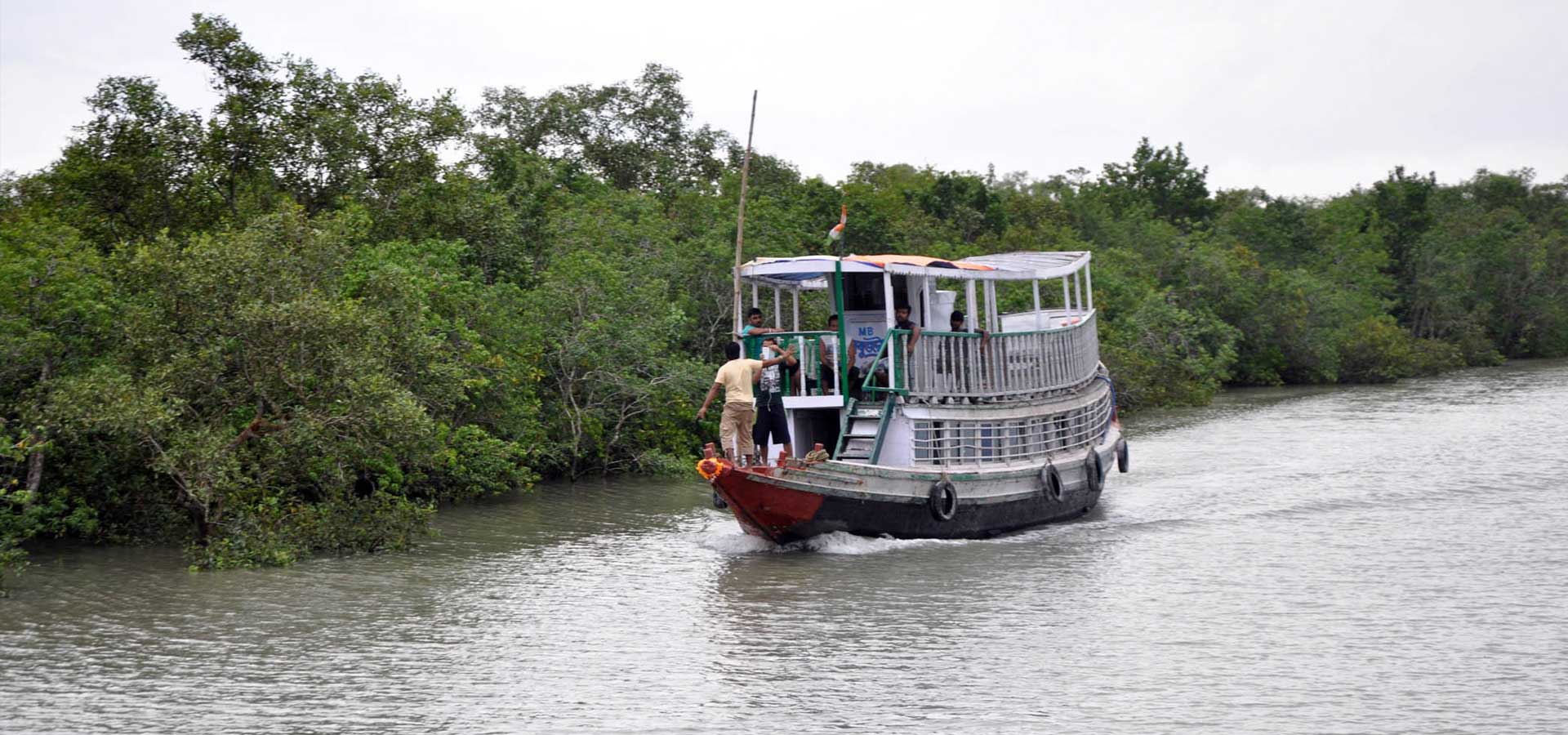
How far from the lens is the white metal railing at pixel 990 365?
52.6ft

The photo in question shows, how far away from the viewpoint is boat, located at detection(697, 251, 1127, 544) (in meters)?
15.1

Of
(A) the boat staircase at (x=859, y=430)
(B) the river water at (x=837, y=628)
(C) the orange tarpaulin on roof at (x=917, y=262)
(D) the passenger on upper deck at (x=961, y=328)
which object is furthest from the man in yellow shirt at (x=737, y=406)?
(D) the passenger on upper deck at (x=961, y=328)

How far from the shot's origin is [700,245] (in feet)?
89.6

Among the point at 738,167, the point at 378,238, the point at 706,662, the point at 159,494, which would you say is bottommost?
the point at 706,662

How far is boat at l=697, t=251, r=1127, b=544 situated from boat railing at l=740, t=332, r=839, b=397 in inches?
0.7

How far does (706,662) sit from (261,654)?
3.41m

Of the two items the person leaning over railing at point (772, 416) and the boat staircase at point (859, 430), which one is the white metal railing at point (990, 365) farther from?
the person leaning over railing at point (772, 416)

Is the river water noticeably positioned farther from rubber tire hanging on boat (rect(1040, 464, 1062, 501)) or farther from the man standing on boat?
the man standing on boat

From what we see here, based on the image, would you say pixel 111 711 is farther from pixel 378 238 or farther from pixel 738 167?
pixel 738 167

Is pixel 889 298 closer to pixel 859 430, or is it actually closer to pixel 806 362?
pixel 806 362

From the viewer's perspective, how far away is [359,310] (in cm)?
1566

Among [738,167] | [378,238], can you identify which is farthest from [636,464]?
[738,167]

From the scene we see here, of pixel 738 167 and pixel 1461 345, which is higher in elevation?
pixel 738 167

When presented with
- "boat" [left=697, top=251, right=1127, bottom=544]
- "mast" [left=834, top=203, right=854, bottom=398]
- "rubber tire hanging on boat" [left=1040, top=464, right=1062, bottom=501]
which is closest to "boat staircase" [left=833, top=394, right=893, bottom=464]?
"boat" [left=697, top=251, right=1127, bottom=544]
